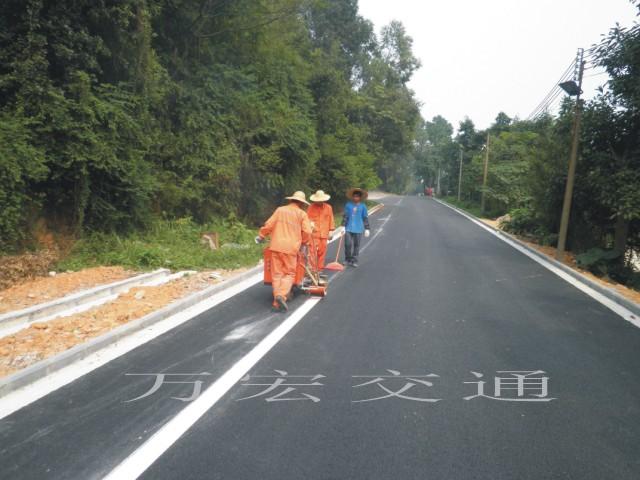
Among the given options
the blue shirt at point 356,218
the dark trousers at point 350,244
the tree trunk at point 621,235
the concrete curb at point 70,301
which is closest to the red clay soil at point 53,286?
the concrete curb at point 70,301

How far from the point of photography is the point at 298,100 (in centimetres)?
2183

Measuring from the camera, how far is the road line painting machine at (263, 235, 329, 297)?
7.52 meters

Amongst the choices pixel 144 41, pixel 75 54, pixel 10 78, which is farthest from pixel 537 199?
pixel 10 78

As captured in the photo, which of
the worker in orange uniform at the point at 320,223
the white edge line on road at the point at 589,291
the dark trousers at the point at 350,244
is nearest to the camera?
the white edge line on road at the point at 589,291

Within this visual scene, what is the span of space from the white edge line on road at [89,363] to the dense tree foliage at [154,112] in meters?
4.08

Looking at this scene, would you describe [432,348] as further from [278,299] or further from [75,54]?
[75,54]

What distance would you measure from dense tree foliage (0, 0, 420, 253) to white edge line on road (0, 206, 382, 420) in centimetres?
408

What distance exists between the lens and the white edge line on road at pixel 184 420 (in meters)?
3.12

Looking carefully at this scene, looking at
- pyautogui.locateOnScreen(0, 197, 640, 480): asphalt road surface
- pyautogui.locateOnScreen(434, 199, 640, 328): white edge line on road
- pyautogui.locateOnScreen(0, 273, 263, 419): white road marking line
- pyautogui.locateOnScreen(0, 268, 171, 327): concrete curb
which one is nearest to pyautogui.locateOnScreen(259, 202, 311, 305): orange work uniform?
pyautogui.locateOnScreen(0, 197, 640, 480): asphalt road surface

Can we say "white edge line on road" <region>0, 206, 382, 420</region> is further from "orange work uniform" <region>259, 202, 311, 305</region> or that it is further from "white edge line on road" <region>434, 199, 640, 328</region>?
"white edge line on road" <region>434, 199, 640, 328</region>

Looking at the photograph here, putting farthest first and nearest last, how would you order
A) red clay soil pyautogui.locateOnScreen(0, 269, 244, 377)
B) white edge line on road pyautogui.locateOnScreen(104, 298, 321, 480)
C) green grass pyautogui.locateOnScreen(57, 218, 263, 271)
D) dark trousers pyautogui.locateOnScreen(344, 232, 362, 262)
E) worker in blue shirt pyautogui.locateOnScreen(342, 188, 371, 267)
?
dark trousers pyautogui.locateOnScreen(344, 232, 362, 262), worker in blue shirt pyautogui.locateOnScreen(342, 188, 371, 267), green grass pyautogui.locateOnScreen(57, 218, 263, 271), red clay soil pyautogui.locateOnScreen(0, 269, 244, 377), white edge line on road pyautogui.locateOnScreen(104, 298, 321, 480)

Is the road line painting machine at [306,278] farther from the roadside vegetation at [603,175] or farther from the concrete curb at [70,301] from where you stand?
the roadside vegetation at [603,175]

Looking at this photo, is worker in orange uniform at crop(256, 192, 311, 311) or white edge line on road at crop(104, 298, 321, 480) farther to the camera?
worker in orange uniform at crop(256, 192, 311, 311)

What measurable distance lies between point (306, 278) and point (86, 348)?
4.16 m
